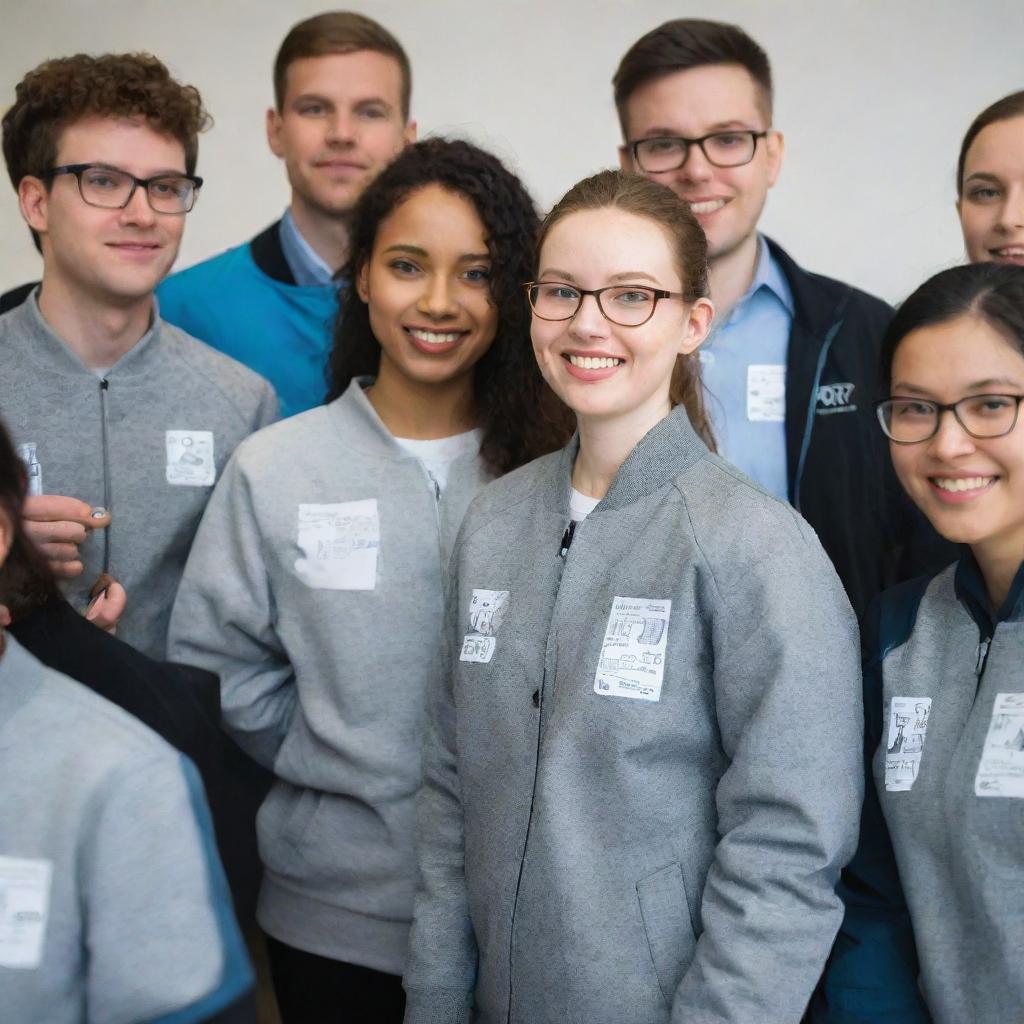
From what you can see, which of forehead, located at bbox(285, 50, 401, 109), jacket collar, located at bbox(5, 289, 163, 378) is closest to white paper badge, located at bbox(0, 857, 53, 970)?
jacket collar, located at bbox(5, 289, 163, 378)

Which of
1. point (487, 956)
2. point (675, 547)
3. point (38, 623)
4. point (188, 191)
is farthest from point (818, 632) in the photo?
point (188, 191)

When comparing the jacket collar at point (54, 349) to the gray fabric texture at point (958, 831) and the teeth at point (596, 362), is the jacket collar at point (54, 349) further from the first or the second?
the gray fabric texture at point (958, 831)

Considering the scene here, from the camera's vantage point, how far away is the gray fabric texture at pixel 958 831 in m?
1.47

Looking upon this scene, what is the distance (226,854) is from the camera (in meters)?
2.29

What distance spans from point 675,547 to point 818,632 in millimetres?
207

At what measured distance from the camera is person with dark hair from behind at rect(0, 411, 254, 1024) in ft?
4.13

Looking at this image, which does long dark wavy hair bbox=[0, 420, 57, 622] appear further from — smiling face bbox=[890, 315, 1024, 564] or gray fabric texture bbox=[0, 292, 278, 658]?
smiling face bbox=[890, 315, 1024, 564]

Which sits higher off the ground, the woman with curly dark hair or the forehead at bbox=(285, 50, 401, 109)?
the forehead at bbox=(285, 50, 401, 109)

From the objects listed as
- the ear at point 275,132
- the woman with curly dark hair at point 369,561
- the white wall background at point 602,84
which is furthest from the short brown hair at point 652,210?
the white wall background at point 602,84

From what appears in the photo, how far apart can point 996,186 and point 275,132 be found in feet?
5.66

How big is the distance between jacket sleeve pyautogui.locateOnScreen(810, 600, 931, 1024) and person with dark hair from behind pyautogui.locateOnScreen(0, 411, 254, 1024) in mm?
776

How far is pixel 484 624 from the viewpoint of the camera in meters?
1.83

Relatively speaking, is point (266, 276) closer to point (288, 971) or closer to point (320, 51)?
point (320, 51)

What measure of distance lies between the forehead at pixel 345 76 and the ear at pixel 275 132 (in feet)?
0.31
